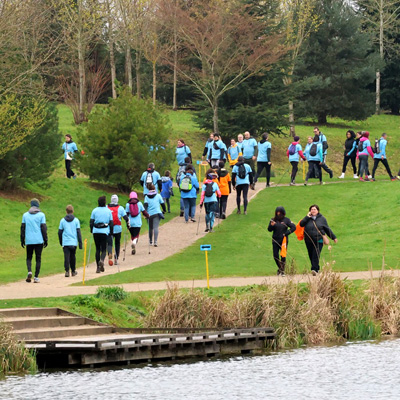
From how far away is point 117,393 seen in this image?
1401cm

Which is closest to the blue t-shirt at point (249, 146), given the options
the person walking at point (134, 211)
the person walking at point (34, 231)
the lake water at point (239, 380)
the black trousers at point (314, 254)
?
the person walking at point (134, 211)

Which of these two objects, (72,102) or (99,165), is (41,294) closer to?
(99,165)

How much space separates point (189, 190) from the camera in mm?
30859

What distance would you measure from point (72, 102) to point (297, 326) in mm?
37949

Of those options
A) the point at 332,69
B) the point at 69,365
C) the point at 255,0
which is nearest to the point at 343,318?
the point at 69,365

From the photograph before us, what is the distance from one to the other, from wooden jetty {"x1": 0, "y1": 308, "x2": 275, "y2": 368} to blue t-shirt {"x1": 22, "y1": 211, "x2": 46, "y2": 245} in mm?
4488

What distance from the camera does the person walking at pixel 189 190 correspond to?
30.7 metres

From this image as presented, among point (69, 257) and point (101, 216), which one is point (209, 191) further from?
point (69, 257)

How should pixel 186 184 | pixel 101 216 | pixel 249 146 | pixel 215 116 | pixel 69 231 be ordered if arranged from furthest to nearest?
pixel 215 116, pixel 249 146, pixel 186 184, pixel 101 216, pixel 69 231

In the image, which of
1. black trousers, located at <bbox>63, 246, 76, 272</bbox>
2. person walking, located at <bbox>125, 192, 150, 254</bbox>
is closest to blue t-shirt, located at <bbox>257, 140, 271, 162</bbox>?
person walking, located at <bbox>125, 192, 150, 254</bbox>

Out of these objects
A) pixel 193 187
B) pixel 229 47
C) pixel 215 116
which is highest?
pixel 229 47

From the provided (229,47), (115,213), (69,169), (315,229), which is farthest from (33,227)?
(229,47)

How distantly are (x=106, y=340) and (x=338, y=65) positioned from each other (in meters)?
49.5

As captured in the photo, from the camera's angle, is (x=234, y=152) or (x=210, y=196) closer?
(x=210, y=196)
